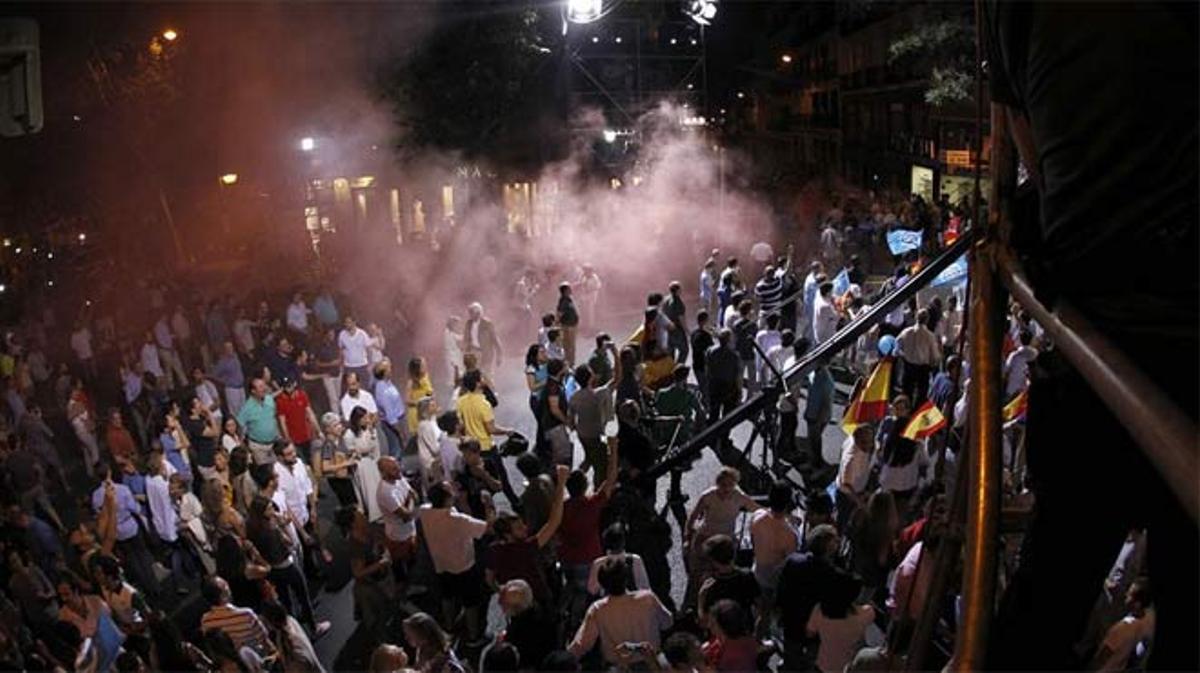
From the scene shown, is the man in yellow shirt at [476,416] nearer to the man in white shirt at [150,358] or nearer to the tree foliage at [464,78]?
the man in white shirt at [150,358]

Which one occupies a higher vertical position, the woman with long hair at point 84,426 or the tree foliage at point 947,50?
the tree foliage at point 947,50

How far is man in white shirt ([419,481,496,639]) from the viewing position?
6.70 metres

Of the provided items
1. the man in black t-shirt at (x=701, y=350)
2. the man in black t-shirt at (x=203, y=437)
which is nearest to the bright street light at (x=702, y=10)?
the man in black t-shirt at (x=701, y=350)

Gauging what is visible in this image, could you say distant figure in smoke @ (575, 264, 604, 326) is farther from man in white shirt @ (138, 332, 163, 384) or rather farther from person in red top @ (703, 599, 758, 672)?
person in red top @ (703, 599, 758, 672)

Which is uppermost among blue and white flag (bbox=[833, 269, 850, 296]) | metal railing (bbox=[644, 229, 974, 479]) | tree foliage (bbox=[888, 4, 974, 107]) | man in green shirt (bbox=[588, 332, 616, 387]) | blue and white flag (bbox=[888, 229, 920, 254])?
tree foliage (bbox=[888, 4, 974, 107])

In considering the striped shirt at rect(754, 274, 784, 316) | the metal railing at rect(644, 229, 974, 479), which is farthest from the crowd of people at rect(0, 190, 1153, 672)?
the striped shirt at rect(754, 274, 784, 316)

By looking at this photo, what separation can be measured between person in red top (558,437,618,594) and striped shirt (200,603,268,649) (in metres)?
2.02

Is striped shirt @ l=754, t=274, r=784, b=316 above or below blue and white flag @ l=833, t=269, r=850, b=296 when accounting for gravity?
below

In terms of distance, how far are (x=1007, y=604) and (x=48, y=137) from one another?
20.9 meters

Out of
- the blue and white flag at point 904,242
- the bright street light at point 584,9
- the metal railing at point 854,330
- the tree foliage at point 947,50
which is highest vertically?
the bright street light at point 584,9

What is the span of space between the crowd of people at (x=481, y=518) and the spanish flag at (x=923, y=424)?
0.10 m

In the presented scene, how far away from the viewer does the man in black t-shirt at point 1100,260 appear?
1314mm

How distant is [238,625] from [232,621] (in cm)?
4

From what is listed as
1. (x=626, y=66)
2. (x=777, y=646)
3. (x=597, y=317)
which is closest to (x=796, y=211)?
(x=626, y=66)
